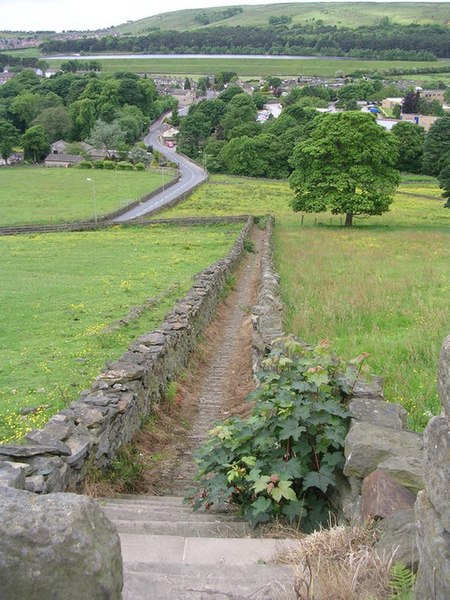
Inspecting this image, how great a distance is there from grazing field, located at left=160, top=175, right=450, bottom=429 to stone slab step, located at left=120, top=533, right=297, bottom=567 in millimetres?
3343

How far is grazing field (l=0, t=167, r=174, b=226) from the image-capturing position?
5250 cm

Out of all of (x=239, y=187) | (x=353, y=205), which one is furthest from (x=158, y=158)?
(x=353, y=205)

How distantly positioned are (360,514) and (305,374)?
5.68 ft

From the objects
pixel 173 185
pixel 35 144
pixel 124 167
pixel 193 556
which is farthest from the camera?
pixel 35 144

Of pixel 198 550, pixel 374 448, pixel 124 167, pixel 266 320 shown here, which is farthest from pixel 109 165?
pixel 198 550

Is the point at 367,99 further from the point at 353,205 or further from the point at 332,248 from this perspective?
the point at 332,248

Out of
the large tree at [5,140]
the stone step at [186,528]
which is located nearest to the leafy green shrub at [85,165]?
the large tree at [5,140]

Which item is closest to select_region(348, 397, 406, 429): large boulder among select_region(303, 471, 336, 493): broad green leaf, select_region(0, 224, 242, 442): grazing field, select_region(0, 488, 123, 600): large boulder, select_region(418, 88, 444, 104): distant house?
select_region(303, 471, 336, 493): broad green leaf

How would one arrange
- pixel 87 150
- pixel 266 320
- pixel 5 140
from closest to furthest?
pixel 266 320, pixel 5 140, pixel 87 150

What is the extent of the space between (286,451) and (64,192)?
6455 centimetres

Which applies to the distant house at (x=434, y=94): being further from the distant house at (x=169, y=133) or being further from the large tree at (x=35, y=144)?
the large tree at (x=35, y=144)

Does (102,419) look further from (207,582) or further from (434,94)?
(434,94)

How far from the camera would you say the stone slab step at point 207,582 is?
3.91 m

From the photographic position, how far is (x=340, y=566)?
13.9 feet
